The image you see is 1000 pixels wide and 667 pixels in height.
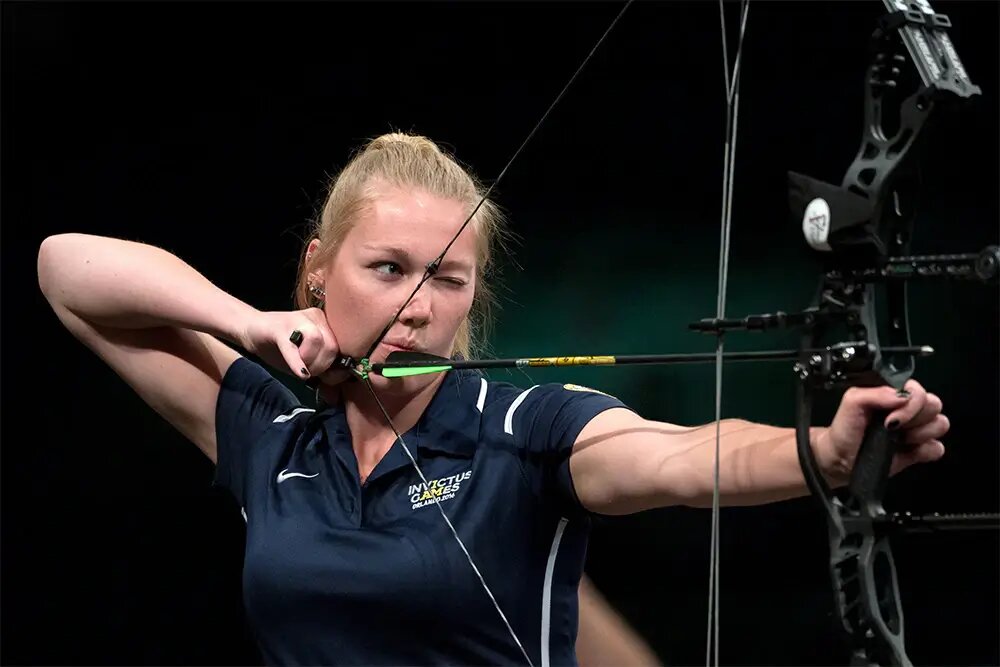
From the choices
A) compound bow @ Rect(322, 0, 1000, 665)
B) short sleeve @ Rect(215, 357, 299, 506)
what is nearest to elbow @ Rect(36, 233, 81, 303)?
short sleeve @ Rect(215, 357, 299, 506)

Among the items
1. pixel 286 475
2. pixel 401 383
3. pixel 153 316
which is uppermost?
pixel 153 316

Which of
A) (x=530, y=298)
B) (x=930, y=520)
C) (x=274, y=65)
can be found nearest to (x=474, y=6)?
(x=274, y=65)

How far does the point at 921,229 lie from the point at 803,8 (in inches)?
20.6

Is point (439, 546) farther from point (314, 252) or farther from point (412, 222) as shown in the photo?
point (314, 252)

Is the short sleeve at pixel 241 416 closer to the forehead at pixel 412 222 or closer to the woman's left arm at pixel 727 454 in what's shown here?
the forehead at pixel 412 222

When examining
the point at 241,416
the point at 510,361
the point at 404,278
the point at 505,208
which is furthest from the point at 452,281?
the point at 505,208

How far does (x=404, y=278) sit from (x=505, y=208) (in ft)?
4.05

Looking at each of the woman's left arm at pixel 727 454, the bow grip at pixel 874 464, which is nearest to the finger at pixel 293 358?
the woman's left arm at pixel 727 454

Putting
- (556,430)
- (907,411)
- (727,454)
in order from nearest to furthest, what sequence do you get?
(907,411), (727,454), (556,430)

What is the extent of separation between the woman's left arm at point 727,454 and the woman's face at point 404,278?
297mm

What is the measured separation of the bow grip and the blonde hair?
0.72m

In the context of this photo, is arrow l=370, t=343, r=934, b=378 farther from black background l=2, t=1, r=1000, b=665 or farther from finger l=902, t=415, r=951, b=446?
black background l=2, t=1, r=1000, b=665

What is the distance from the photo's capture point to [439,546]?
1500mm

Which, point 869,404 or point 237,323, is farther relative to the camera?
point 237,323
